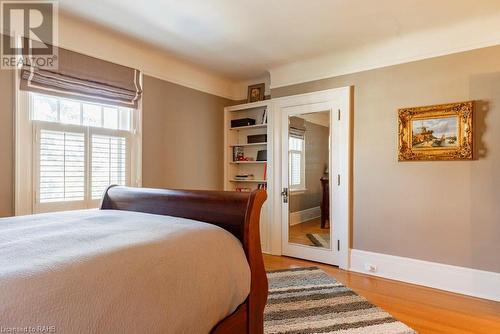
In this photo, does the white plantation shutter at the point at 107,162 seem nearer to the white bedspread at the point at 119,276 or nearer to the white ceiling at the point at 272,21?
the white ceiling at the point at 272,21

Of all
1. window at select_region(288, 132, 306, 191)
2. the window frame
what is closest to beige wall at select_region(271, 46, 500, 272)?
window at select_region(288, 132, 306, 191)

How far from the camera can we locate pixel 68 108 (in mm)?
2842

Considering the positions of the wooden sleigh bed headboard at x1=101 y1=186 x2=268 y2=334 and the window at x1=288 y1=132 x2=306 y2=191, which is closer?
the wooden sleigh bed headboard at x1=101 y1=186 x2=268 y2=334

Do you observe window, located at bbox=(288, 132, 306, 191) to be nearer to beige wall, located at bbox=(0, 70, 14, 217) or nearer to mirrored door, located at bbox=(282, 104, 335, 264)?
mirrored door, located at bbox=(282, 104, 335, 264)

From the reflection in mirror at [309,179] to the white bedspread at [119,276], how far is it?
241 cm

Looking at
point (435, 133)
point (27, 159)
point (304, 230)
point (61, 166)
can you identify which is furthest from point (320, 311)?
point (27, 159)

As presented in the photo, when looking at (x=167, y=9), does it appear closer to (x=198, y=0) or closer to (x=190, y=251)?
(x=198, y=0)

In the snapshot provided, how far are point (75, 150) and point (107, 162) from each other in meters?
0.34

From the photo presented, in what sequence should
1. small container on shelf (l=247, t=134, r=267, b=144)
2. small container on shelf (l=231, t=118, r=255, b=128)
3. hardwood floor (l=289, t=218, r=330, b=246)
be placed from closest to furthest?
1. hardwood floor (l=289, t=218, r=330, b=246)
2. small container on shelf (l=247, t=134, r=267, b=144)
3. small container on shelf (l=231, t=118, r=255, b=128)

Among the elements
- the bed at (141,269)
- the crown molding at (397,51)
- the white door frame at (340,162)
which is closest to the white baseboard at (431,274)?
the white door frame at (340,162)

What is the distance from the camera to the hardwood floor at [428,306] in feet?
7.02

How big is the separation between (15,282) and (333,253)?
10.7 ft

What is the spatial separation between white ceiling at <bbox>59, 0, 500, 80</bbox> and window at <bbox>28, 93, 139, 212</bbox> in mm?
856

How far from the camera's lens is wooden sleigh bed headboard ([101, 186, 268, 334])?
1.39 meters
